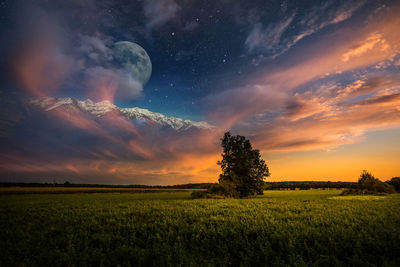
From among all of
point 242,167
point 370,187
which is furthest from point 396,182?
point 242,167

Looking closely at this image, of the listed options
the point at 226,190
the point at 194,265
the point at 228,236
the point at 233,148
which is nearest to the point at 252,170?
the point at 233,148

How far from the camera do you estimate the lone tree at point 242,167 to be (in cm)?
5312

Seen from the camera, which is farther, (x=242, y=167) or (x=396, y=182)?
(x=396, y=182)

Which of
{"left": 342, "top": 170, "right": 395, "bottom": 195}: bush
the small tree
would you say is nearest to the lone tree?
{"left": 342, "top": 170, "right": 395, "bottom": 195}: bush

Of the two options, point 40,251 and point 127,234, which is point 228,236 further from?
point 40,251

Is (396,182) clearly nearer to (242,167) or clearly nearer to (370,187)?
(370,187)

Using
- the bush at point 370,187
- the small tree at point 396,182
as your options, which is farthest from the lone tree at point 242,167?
the small tree at point 396,182

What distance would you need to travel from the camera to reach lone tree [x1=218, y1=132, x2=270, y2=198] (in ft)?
174

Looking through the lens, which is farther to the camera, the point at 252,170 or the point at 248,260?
the point at 252,170

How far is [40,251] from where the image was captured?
9602 millimetres

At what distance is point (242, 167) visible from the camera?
5506 cm

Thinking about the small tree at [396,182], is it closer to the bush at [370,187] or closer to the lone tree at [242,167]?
the bush at [370,187]

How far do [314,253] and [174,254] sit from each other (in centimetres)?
581

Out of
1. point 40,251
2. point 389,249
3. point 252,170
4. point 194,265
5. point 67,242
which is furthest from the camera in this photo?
point 252,170
